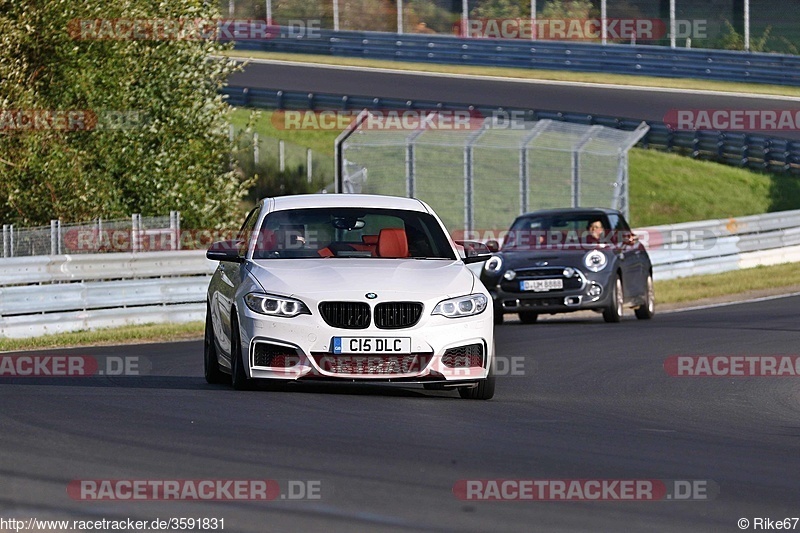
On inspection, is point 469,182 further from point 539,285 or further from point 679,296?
point 539,285

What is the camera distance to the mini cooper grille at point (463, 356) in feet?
34.6

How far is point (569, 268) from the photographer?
771 inches

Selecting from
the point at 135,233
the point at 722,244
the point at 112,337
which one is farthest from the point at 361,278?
the point at 722,244

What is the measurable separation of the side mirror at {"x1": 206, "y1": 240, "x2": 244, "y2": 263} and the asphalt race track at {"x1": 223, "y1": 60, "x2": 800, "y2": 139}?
1005 inches

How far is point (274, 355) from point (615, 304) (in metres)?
9.98

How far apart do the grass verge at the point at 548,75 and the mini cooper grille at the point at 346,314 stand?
1192 inches

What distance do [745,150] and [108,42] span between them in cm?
1592

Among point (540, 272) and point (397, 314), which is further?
point (540, 272)

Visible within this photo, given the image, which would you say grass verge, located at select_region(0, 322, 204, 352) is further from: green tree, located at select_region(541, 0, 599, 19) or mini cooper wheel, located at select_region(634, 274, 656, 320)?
green tree, located at select_region(541, 0, 599, 19)

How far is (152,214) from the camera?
88.2 feet

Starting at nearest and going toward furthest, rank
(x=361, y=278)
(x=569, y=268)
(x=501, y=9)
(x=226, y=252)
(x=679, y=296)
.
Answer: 1. (x=361, y=278)
2. (x=226, y=252)
3. (x=569, y=268)
4. (x=679, y=296)
5. (x=501, y=9)

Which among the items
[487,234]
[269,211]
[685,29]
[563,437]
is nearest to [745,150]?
[685,29]

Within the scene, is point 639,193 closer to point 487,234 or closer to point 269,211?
point 487,234

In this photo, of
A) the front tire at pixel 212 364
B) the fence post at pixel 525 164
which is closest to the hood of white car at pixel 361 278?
the front tire at pixel 212 364
